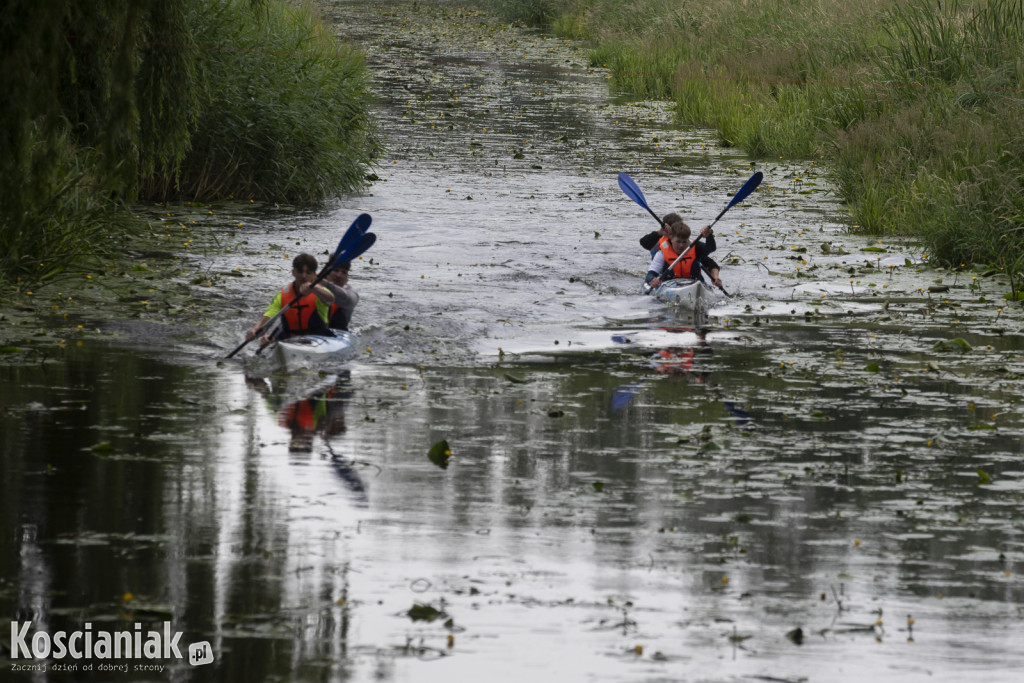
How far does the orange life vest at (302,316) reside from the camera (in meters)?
11.6

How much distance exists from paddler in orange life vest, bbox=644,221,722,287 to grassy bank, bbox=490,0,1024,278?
2.80 m

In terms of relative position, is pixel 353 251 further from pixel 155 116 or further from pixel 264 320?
pixel 155 116

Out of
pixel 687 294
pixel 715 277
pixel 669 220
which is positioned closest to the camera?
pixel 687 294

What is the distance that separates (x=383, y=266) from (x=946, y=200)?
6.14 metres

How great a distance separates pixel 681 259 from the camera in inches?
579

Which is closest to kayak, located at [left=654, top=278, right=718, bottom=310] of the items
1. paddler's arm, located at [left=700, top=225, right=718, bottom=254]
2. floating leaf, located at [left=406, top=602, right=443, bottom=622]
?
paddler's arm, located at [left=700, top=225, right=718, bottom=254]

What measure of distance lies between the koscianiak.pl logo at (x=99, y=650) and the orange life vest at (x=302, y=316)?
236 inches

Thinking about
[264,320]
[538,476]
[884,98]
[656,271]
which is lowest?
[538,476]

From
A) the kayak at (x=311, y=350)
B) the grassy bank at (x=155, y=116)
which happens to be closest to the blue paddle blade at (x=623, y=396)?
the kayak at (x=311, y=350)

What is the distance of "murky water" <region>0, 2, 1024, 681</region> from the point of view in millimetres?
5848

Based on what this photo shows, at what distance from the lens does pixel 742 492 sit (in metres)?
7.86

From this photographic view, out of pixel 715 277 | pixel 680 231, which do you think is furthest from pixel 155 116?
pixel 680 231

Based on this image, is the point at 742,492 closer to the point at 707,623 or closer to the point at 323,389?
the point at 707,623

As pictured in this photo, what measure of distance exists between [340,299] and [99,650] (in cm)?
648
